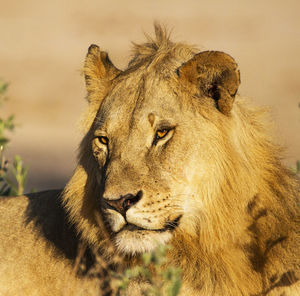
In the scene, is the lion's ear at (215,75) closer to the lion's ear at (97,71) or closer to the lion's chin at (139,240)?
the lion's ear at (97,71)

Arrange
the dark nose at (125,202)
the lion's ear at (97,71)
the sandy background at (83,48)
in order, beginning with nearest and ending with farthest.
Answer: the dark nose at (125,202) < the lion's ear at (97,71) < the sandy background at (83,48)

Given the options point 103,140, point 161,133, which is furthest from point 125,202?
point 103,140

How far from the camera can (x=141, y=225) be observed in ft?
16.3

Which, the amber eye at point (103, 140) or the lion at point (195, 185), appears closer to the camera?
the lion at point (195, 185)

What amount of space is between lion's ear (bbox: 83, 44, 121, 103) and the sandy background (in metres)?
7.51

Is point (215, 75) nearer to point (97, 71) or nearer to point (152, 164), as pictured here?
point (152, 164)

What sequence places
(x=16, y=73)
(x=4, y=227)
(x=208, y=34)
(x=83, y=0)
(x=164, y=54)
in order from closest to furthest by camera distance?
(x=164, y=54), (x=4, y=227), (x=16, y=73), (x=208, y=34), (x=83, y=0)

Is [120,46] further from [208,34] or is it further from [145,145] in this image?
[145,145]

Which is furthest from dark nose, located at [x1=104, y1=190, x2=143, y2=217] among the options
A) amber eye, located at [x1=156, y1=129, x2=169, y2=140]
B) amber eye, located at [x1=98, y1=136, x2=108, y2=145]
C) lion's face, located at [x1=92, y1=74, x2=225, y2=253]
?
amber eye, located at [x1=98, y1=136, x2=108, y2=145]

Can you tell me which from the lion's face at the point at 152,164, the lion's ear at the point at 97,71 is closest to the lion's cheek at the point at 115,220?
the lion's face at the point at 152,164

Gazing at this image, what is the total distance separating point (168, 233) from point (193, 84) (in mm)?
1034

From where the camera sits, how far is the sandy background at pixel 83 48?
16.7 metres

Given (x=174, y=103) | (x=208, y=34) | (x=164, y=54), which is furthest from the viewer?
(x=208, y=34)

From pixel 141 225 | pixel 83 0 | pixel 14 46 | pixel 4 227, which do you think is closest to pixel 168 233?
pixel 141 225
